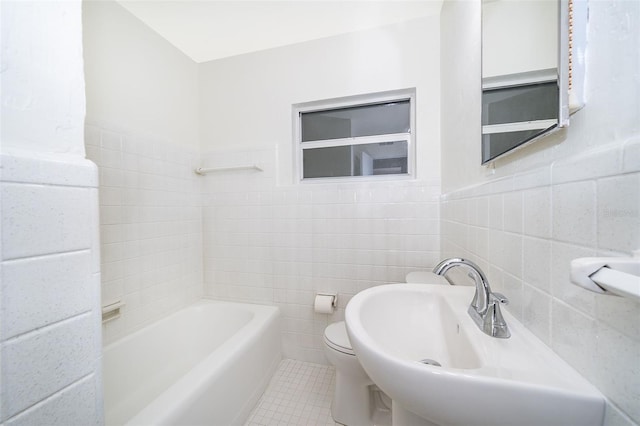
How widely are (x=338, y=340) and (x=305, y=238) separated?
73 cm

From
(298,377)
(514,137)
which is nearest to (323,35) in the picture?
(514,137)

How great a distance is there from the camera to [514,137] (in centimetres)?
64

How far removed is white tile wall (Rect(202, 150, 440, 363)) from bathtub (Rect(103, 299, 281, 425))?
0.59 ft

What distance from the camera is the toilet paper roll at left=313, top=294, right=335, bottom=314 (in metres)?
1.61

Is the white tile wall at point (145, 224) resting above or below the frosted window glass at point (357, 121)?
below

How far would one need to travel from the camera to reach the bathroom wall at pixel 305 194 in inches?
62.0

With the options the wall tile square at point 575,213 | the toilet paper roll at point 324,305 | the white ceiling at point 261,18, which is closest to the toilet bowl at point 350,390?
the toilet paper roll at point 324,305

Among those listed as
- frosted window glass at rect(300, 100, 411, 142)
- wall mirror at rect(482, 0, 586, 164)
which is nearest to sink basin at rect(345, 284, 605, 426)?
wall mirror at rect(482, 0, 586, 164)

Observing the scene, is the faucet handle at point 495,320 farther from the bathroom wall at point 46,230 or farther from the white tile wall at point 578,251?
the bathroom wall at point 46,230

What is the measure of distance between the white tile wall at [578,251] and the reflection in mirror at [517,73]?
0.45ft

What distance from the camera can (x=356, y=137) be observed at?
5.82 ft

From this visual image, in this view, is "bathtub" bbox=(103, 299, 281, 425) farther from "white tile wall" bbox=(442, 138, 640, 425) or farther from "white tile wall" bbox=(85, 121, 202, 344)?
"white tile wall" bbox=(442, 138, 640, 425)

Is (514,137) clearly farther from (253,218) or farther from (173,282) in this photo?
(173,282)

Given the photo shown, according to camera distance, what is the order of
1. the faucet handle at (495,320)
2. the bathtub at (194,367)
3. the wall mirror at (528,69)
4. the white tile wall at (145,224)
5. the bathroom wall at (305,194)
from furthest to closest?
1. the bathroom wall at (305,194)
2. the white tile wall at (145,224)
3. the bathtub at (194,367)
4. the faucet handle at (495,320)
5. the wall mirror at (528,69)
